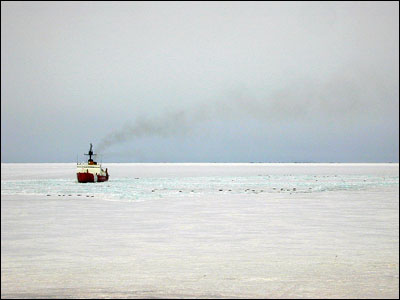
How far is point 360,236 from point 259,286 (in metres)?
9.74

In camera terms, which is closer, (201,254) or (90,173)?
(201,254)

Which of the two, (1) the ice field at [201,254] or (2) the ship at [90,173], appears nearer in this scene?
(1) the ice field at [201,254]

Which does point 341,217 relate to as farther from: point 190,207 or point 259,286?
point 259,286

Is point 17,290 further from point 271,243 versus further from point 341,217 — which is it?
point 341,217

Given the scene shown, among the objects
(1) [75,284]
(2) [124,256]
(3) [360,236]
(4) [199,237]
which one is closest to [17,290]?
(1) [75,284]

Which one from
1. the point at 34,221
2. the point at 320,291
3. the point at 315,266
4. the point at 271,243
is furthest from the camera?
the point at 34,221

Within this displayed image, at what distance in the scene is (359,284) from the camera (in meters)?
11.9

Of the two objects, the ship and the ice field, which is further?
the ship

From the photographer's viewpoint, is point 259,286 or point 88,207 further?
point 88,207

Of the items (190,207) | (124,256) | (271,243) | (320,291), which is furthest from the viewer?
(190,207)

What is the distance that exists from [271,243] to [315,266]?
4.24 meters

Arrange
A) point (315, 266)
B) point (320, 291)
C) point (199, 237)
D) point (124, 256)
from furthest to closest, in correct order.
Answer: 1. point (199, 237)
2. point (124, 256)
3. point (315, 266)
4. point (320, 291)

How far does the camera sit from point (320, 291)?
11.2 metres

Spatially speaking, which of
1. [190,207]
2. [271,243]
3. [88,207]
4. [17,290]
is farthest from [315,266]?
[88,207]
